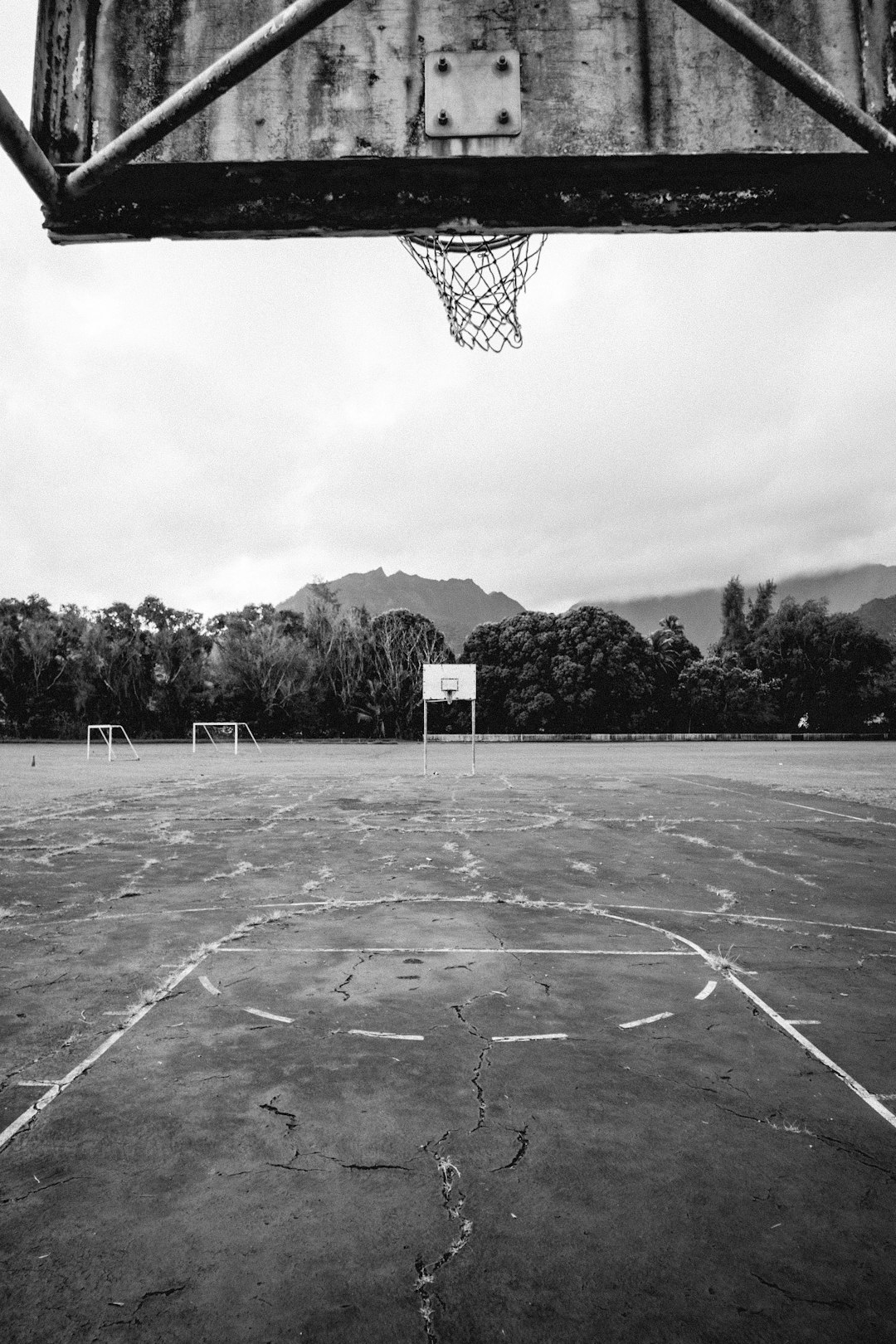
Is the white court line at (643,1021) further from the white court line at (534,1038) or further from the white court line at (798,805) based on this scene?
the white court line at (798,805)

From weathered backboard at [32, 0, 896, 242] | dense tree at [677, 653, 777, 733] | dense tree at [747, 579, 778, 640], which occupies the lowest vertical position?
dense tree at [677, 653, 777, 733]

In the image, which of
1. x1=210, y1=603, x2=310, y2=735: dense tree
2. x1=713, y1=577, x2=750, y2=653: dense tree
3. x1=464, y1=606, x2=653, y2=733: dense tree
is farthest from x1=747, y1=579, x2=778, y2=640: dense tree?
x1=210, y1=603, x2=310, y2=735: dense tree

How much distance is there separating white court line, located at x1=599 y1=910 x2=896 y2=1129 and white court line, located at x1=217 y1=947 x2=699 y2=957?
0.67ft

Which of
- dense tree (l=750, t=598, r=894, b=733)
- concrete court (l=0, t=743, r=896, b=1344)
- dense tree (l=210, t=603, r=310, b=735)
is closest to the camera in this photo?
concrete court (l=0, t=743, r=896, b=1344)

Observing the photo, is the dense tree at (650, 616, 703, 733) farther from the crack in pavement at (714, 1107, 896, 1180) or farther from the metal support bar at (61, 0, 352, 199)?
the metal support bar at (61, 0, 352, 199)

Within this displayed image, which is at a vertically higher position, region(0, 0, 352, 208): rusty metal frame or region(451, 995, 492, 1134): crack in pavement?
region(0, 0, 352, 208): rusty metal frame

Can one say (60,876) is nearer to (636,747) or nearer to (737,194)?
(737,194)

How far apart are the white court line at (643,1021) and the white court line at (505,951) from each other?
0.92 meters

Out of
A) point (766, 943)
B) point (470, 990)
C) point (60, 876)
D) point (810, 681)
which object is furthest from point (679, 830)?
point (810, 681)

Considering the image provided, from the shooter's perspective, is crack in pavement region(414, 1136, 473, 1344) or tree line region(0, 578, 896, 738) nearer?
crack in pavement region(414, 1136, 473, 1344)

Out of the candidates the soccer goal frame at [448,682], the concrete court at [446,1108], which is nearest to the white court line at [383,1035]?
the concrete court at [446,1108]

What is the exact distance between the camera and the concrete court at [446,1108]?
71.9 inches

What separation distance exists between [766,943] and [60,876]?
5641 mm

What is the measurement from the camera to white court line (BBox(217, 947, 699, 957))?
14.5 feet
